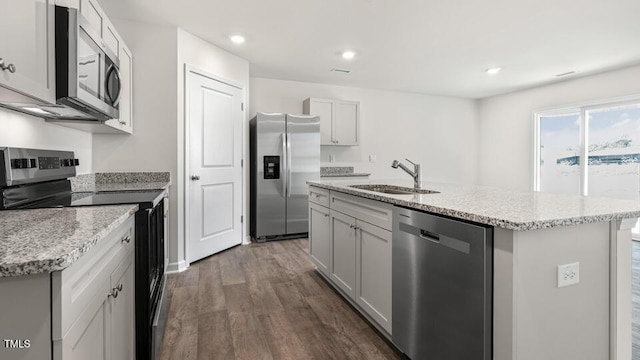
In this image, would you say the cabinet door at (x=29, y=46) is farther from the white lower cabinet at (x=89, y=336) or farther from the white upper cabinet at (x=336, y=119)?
the white upper cabinet at (x=336, y=119)

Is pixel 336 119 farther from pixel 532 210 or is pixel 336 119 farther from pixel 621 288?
pixel 621 288

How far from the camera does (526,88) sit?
5.71 m

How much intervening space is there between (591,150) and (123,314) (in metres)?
6.40

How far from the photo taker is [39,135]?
1869 millimetres

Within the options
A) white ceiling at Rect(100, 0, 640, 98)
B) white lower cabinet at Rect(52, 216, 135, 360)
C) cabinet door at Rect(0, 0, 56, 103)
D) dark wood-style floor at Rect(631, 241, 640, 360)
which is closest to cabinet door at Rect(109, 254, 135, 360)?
white lower cabinet at Rect(52, 216, 135, 360)

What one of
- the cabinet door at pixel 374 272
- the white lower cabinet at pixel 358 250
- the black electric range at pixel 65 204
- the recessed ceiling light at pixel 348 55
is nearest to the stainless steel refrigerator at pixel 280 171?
the recessed ceiling light at pixel 348 55

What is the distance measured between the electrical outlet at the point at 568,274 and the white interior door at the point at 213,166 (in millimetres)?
3110

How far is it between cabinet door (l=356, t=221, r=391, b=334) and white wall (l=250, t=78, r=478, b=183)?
339 centimetres

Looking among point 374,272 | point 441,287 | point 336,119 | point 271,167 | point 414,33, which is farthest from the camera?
point 336,119

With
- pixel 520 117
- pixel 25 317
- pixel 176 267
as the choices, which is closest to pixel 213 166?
pixel 176 267

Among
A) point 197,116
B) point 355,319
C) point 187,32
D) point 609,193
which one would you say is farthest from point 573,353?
point 609,193

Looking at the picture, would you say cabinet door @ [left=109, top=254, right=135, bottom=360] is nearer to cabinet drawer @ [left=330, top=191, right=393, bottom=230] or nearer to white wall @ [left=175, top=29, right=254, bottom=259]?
cabinet drawer @ [left=330, top=191, right=393, bottom=230]

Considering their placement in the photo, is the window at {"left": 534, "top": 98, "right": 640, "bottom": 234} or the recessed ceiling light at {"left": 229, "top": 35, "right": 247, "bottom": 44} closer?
the recessed ceiling light at {"left": 229, "top": 35, "right": 247, "bottom": 44}

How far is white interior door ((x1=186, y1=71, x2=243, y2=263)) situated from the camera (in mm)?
3359
